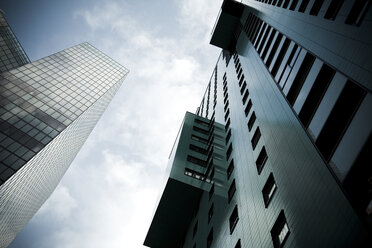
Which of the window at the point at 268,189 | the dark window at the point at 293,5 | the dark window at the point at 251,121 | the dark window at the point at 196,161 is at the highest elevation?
the dark window at the point at 293,5

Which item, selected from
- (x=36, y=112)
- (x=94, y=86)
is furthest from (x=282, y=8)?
(x=94, y=86)

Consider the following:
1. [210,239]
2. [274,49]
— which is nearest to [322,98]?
[274,49]

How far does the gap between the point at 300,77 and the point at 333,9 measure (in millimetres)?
3961

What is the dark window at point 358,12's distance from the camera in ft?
37.2

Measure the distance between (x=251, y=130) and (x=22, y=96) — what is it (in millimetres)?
45037

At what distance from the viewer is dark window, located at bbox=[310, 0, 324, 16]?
1699cm

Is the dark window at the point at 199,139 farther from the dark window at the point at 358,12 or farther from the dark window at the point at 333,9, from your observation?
the dark window at the point at 358,12

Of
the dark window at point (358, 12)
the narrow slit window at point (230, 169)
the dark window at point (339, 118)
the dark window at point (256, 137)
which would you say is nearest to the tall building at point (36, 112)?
the narrow slit window at point (230, 169)

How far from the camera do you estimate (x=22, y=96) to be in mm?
50344

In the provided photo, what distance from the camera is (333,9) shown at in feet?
48.9

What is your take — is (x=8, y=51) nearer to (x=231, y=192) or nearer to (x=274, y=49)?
(x=274, y=49)

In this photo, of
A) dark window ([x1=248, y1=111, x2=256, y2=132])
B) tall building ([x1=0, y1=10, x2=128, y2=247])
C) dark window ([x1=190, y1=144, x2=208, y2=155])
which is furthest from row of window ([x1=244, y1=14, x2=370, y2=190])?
tall building ([x1=0, y1=10, x2=128, y2=247])

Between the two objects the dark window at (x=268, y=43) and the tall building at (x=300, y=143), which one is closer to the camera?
the tall building at (x=300, y=143)

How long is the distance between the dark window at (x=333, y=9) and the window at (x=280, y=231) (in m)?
10.8
